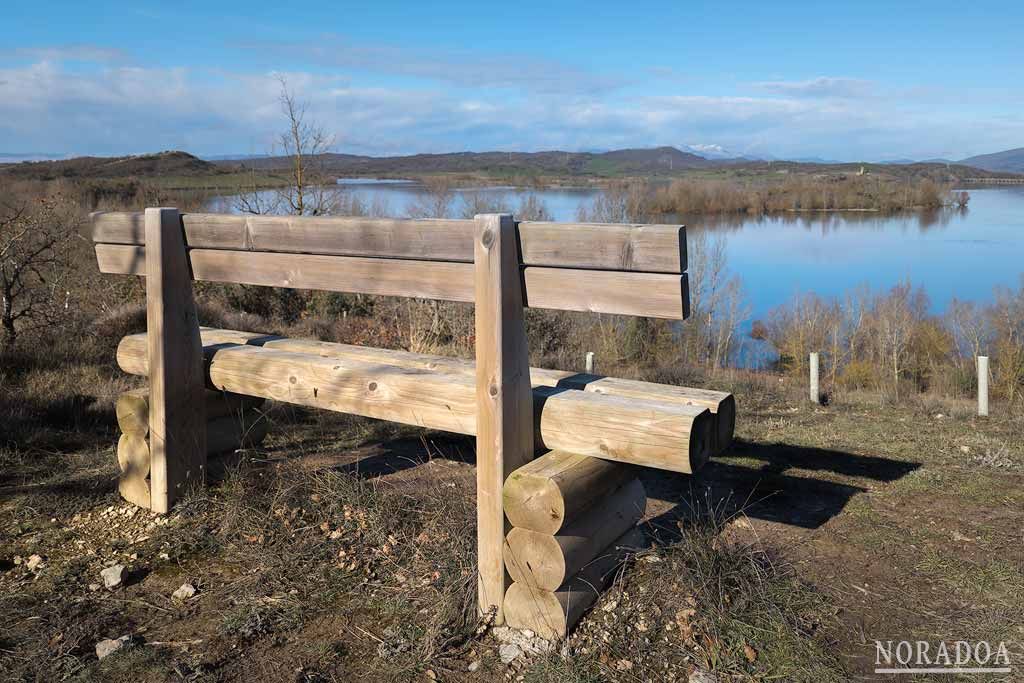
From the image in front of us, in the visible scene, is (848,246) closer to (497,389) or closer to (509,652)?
(497,389)

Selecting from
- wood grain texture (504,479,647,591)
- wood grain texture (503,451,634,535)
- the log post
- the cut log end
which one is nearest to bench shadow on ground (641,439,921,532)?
the cut log end

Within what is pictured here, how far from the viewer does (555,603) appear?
291 centimetres

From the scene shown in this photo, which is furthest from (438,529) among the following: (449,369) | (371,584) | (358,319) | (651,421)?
(358,319)

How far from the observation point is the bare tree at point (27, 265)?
796 cm

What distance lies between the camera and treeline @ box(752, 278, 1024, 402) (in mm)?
29453

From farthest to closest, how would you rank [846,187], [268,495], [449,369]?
1. [846,187]
2. [268,495]
3. [449,369]

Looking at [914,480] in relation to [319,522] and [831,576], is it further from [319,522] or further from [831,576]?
[319,522]

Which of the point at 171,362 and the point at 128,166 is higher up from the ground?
the point at 128,166

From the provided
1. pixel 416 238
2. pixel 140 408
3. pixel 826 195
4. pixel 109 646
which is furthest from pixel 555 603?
pixel 826 195

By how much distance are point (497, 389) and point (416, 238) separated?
2.24 ft

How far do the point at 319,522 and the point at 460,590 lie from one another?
40.0 inches

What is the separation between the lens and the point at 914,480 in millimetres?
4812

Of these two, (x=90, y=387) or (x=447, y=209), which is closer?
(x=90, y=387)

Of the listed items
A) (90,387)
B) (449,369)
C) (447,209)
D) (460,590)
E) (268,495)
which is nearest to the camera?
(460,590)
